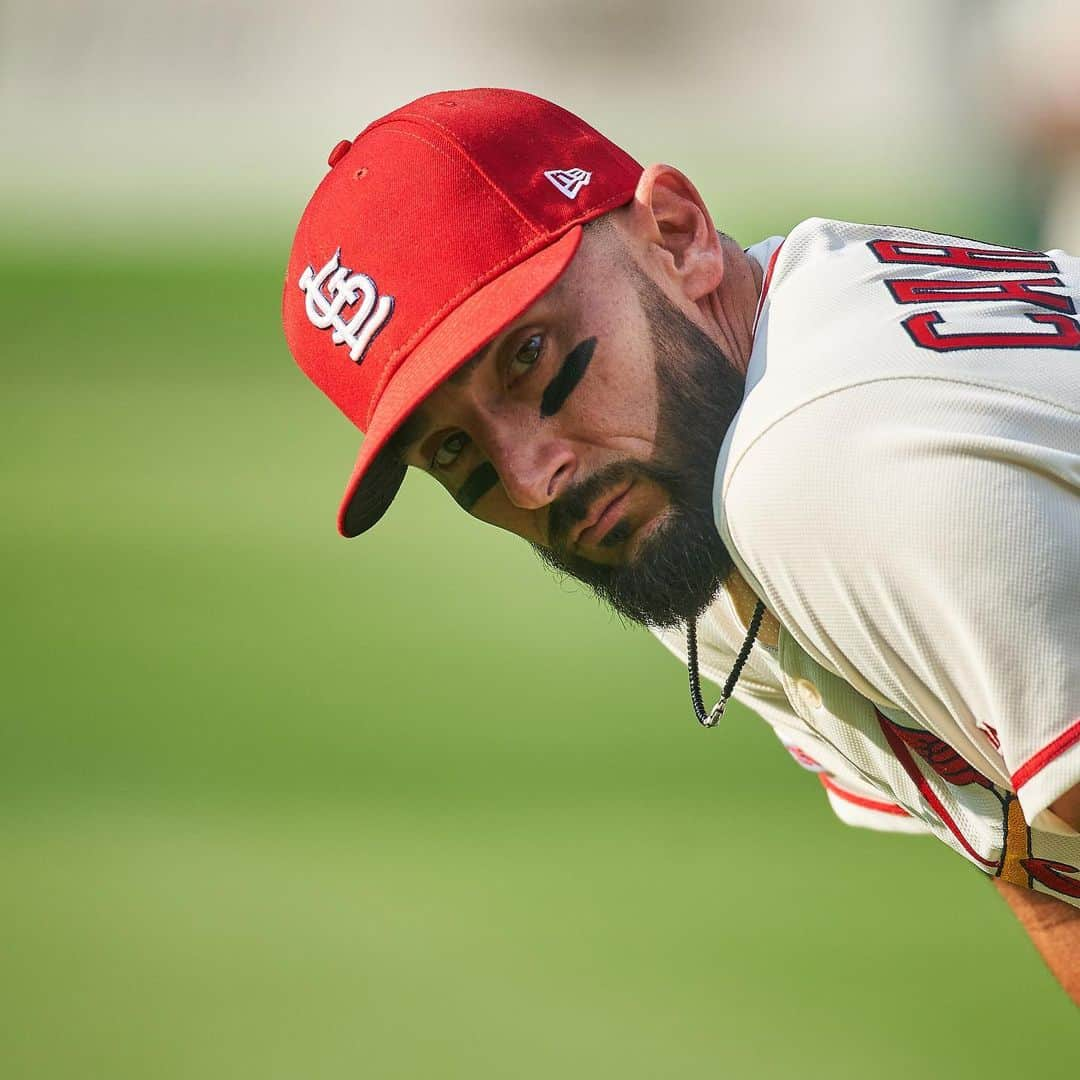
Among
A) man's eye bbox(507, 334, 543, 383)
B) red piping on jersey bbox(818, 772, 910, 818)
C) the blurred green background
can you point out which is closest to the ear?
man's eye bbox(507, 334, 543, 383)

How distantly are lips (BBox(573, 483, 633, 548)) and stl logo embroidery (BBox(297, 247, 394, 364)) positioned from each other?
186 mm

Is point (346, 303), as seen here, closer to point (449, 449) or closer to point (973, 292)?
point (449, 449)

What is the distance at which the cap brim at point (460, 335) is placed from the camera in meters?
0.82

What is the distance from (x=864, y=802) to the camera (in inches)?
49.3

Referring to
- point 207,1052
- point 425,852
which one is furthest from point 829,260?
point 425,852

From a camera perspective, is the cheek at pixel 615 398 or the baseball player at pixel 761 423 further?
the cheek at pixel 615 398

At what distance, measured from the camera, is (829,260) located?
0.82 meters

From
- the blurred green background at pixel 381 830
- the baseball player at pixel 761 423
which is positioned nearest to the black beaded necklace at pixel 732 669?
the baseball player at pixel 761 423

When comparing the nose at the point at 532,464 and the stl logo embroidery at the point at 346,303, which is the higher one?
the stl logo embroidery at the point at 346,303

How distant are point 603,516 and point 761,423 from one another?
19 cm

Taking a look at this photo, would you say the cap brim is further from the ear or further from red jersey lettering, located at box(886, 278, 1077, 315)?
red jersey lettering, located at box(886, 278, 1077, 315)

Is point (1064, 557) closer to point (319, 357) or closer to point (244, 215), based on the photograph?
point (319, 357)

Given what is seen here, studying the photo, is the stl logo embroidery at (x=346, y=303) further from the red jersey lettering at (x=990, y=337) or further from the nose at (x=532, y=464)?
the red jersey lettering at (x=990, y=337)

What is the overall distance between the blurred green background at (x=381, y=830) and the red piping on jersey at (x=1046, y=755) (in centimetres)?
78
